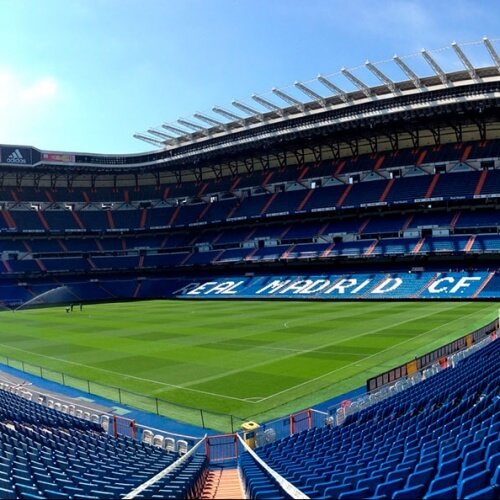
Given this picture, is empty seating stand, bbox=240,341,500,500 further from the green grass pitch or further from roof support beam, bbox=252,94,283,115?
roof support beam, bbox=252,94,283,115

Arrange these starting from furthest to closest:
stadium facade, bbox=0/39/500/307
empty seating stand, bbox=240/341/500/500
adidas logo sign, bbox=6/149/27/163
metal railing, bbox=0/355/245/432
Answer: adidas logo sign, bbox=6/149/27/163
stadium facade, bbox=0/39/500/307
metal railing, bbox=0/355/245/432
empty seating stand, bbox=240/341/500/500

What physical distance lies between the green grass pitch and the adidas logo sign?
113 ft

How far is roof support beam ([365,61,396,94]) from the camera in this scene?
156 feet

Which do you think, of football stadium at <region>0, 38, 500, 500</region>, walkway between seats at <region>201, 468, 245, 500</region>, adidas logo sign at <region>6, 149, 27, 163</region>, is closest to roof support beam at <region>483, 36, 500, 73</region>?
football stadium at <region>0, 38, 500, 500</region>

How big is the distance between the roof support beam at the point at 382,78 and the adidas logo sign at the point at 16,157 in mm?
53648

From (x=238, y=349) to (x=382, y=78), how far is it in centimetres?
3400

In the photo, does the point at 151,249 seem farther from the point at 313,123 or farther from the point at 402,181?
the point at 402,181

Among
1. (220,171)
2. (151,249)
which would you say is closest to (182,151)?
(220,171)

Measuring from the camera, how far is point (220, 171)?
283ft

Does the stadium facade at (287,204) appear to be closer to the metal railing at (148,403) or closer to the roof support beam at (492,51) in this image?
the roof support beam at (492,51)

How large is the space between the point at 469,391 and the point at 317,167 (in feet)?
210

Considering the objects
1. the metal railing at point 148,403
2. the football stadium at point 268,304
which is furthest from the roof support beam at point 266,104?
the metal railing at point 148,403

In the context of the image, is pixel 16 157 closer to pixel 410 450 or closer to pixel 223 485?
pixel 223 485

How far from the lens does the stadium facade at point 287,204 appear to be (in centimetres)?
5441
